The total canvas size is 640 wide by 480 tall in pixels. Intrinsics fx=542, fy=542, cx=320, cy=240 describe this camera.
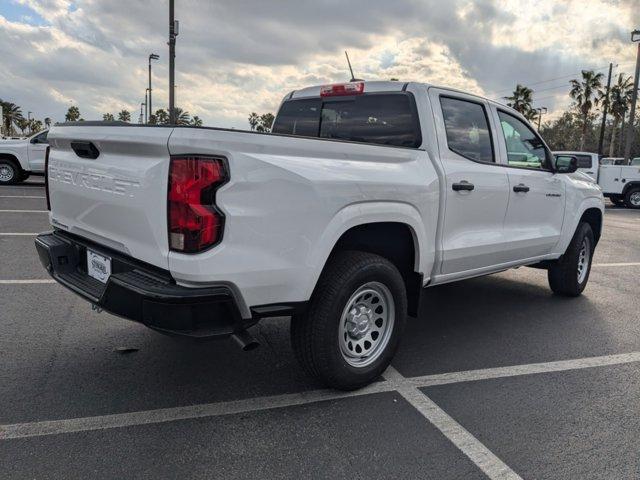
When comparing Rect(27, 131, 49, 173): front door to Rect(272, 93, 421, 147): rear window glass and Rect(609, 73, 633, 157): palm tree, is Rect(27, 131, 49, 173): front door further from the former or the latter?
Rect(609, 73, 633, 157): palm tree

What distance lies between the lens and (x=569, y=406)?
10.7 ft

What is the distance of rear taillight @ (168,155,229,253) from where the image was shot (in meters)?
2.50

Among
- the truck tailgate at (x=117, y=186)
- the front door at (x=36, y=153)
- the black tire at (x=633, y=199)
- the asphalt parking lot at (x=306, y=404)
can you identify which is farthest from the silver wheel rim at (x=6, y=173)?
the black tire at (x=633, y=199)

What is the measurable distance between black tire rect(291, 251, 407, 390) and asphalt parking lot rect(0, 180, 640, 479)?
159 mm

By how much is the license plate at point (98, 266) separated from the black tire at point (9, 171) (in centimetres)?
1460

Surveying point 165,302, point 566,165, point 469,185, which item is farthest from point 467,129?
point 165,302

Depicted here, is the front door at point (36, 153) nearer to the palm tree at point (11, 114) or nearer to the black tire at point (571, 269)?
the black tire at point (571, 269)

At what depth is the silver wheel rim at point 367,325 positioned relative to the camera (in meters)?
3.31

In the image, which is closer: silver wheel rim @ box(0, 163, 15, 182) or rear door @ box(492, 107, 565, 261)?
rear door @ box(492, 107, 565, 261)

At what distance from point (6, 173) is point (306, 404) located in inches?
617

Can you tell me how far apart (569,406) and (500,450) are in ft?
2.55

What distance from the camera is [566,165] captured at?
16.8 ft

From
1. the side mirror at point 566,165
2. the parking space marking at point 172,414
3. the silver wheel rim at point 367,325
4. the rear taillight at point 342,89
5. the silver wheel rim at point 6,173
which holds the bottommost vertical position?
the parking space marking at point 172,414

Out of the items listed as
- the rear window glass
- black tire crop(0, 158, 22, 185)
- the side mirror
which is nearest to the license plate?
the rear window glass
